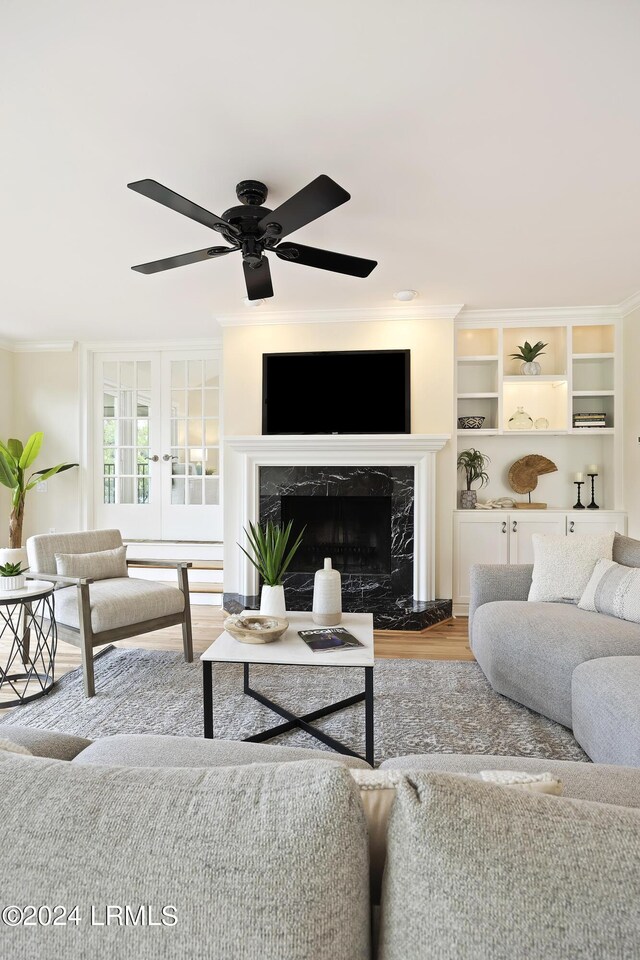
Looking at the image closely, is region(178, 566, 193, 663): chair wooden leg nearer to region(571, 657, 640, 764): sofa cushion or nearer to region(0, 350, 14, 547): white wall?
region(571, 657, 640, 764): sofa cushion

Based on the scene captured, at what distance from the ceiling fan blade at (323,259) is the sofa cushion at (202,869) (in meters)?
2.26

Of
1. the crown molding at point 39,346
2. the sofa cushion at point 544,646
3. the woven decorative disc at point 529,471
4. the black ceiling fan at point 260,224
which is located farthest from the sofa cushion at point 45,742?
the crown molding at point 39,346

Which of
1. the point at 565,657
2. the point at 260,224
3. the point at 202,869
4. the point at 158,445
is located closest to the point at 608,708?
the point at 565,657

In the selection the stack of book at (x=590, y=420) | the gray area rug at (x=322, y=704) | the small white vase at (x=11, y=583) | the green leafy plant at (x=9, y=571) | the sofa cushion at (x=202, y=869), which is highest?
the stack of book at (x=590, y=420)

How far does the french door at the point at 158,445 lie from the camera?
218 inches

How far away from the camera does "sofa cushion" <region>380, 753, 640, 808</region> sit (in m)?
1.07

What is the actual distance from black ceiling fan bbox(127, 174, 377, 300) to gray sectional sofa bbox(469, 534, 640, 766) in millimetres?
1894

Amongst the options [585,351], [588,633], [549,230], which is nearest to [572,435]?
[585,351]

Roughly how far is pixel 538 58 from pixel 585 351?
135 inches

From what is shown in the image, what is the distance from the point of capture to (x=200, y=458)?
5.54 m

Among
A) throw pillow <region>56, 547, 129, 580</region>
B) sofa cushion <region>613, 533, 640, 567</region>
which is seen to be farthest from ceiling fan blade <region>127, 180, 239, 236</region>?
sofa cushion <region>613, 533, 640, 567</region>

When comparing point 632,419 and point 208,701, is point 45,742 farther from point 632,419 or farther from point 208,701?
point 632,419

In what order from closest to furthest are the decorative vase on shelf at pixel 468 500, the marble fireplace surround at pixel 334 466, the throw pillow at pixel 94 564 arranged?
the throw pillow at pixel 94 564
the marble fireplace surround at pixel 334 466
the decorative vase on shelf at pixel 468 500

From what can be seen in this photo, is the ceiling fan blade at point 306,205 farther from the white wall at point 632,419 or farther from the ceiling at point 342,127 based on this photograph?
the white wall at point 632,419
